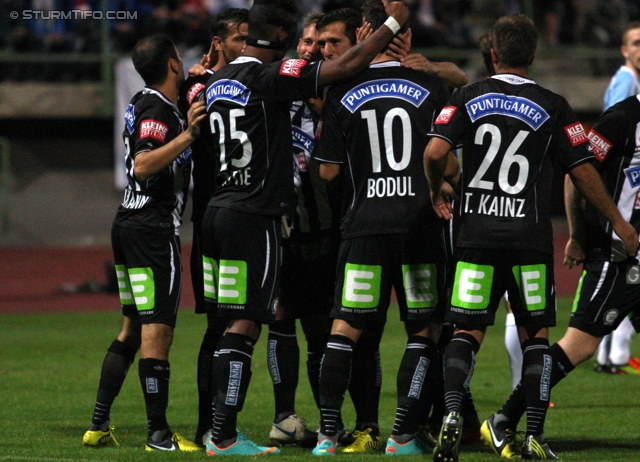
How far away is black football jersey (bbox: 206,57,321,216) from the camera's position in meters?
5.62

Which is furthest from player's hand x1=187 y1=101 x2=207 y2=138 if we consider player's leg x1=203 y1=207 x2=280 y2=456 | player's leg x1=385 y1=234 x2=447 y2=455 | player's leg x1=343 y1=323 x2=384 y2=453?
player's leg x1=343 y1=323 x2=384 y2=453

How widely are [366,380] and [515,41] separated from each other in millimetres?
2133

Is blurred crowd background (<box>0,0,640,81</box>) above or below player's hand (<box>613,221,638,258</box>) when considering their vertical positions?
above

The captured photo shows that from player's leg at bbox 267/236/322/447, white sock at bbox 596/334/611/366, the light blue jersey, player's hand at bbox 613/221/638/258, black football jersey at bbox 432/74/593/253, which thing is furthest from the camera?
white sock at bbox 596/334/611/366

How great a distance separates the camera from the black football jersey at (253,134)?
5.62 metres

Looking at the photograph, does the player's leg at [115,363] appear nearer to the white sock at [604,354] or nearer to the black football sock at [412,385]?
the black football sock at [412,385]

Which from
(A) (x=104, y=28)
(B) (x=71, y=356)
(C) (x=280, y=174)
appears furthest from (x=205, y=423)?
(A) (x=104, y=28)

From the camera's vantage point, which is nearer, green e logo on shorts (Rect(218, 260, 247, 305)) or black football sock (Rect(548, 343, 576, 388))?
green e logo on shorts (Rect(218, 260, 247, 305))

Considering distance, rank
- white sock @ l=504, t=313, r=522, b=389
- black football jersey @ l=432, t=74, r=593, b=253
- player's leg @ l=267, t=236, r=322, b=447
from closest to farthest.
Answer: black football jersey @ l=432, t=74, r=593, b=253
player's leg @ l=267, t=236, r=322, b=447
white sock @ l=504, t=313, r=522, b=389

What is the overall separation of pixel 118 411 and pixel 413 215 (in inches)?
121

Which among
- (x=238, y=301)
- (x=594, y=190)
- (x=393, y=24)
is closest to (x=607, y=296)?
(x=594, y=190)

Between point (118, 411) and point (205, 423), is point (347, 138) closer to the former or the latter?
point (205, 423)

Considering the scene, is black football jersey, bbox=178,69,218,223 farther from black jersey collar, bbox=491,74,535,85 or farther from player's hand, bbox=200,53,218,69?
black jersey collar, bbox=491,74,535,85

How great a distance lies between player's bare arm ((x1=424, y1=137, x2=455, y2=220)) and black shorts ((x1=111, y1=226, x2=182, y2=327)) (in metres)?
1.58
